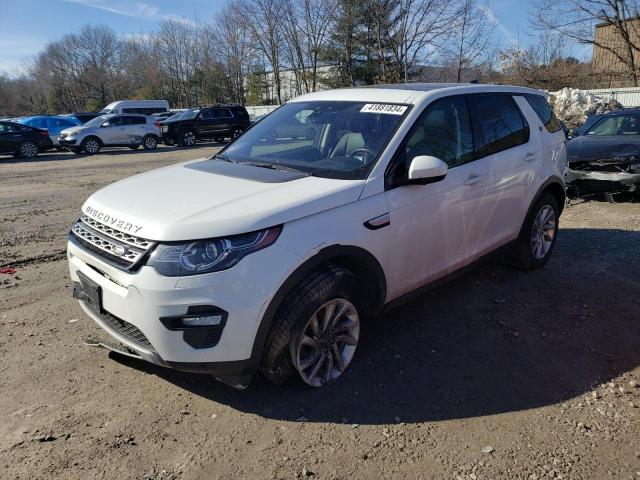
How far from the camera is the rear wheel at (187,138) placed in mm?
25047

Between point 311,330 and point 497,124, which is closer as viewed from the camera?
point 311,330

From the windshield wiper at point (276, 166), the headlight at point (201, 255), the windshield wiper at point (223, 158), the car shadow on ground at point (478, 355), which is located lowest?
the car shadow on ground at point (478, 355)

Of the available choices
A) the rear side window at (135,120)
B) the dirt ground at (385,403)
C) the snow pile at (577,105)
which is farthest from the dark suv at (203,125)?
the dirt ground at (385,403)

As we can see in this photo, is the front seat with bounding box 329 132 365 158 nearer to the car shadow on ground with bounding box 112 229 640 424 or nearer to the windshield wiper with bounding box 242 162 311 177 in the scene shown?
the windshield wiper with bounding box 242 162 311 177

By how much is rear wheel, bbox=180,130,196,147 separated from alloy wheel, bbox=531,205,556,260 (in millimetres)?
22316

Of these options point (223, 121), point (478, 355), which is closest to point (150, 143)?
point (223, 121)

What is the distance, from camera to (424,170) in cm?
326

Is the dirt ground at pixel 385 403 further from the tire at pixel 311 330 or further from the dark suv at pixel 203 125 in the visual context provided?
the dark suv at pixel 203 125

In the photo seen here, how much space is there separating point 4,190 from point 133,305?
1101 centimetres

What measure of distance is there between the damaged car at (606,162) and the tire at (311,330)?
6.83 m

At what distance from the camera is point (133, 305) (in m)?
2.71

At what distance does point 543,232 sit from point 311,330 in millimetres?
3281

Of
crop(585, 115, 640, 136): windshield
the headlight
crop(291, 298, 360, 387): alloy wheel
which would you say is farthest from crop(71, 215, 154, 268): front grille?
crop(585, 115, 640, 136): windshield

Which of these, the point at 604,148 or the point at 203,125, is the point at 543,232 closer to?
the point at 604,148
